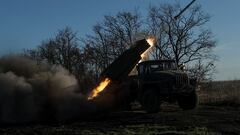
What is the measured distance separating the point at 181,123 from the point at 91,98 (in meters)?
7.06

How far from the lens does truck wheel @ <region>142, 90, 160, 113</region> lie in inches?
1013

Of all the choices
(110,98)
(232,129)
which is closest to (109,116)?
(110,98)

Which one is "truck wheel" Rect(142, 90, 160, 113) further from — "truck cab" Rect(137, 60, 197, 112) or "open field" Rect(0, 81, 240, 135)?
"open field" Rect(0, 81, 240, 135)

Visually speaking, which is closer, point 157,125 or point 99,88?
point 157,125

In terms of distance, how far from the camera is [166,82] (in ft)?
84.4

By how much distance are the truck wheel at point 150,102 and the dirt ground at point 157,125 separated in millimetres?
1082

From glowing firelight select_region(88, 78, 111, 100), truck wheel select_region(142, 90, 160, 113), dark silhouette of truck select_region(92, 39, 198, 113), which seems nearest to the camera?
truck wheel select_region(142, 90, 160, 113)

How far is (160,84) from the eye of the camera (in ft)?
84.8

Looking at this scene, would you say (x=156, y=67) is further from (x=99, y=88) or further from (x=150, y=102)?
(x=99, y=88)

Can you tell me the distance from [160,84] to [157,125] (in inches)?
224

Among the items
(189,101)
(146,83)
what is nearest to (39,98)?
(146,83)

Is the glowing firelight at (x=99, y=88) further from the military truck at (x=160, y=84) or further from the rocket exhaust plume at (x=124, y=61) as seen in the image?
the military truck at (x=160, y=84)

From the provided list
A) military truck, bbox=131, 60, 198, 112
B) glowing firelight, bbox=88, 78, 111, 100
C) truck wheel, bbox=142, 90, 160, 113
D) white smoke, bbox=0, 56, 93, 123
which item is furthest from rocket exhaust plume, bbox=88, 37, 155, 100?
truck wheel, bbox=142, 90, 160, 113

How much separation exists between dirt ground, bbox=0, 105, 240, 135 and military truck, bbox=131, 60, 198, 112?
4.27ft
